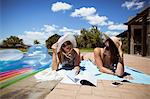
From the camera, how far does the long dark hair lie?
4.42 meters

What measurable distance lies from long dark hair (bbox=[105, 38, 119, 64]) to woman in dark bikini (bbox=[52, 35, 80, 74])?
0.73 m

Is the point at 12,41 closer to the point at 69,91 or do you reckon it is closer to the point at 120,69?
the point at 120,69

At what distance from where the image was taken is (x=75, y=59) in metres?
4.70

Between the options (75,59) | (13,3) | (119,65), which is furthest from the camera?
(75,59)

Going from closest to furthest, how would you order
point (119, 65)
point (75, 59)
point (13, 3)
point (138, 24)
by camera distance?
point (119, 65)
point (13, 3)
point (75, 59)
point (138, 24)

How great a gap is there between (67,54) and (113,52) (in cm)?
104

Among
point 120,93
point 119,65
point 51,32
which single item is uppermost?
point 51,32

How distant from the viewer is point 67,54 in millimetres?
4746

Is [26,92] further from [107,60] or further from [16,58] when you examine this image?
[16,58]

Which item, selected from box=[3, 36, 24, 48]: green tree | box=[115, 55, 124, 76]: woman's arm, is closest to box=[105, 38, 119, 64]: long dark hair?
box=[115, 55, 124, 76]: woman's arm

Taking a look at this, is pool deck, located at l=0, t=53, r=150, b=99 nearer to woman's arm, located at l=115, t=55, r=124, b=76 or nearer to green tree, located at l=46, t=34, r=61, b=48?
woman's arm, located at l=115, t=55, r=124, b=76

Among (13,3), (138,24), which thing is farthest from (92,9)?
(138,24)

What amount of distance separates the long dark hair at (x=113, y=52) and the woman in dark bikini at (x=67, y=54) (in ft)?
2.41

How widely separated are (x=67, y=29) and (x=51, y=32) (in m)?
0.50
